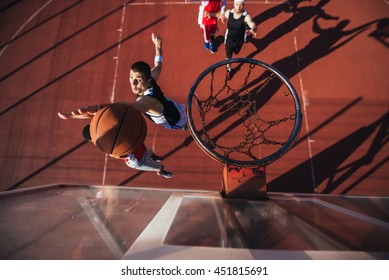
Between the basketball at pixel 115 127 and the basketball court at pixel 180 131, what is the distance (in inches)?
25.6

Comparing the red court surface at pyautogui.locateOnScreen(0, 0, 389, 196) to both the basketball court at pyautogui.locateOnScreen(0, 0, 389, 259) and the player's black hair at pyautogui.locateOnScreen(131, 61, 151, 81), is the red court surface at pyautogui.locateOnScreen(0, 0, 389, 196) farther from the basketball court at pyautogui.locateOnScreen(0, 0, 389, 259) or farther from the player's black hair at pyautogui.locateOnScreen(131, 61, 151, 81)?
the player's black hair at pyautogui.locateOnScreen(131, 61, 151, 81)

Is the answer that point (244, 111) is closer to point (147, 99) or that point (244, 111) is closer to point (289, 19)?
point (147, 99)

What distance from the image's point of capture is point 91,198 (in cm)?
254

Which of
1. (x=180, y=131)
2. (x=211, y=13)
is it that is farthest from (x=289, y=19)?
(x=180, y=131)

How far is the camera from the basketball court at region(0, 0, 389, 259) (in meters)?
2.10

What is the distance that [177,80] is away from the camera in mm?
4500

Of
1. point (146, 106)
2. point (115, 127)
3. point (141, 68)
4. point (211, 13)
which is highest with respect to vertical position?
point (211, 13)

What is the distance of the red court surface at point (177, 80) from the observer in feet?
12.7

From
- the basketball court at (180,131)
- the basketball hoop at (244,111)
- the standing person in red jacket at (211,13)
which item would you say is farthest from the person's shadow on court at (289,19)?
the standing person in red jacket at (211,13)

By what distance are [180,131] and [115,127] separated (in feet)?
6.55

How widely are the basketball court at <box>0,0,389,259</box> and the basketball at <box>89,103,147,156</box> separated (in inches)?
25.6

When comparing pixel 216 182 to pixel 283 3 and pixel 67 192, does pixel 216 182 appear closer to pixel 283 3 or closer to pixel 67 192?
pixel 67 192

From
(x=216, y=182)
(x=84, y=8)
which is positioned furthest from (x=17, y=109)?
(x=216, y=182)

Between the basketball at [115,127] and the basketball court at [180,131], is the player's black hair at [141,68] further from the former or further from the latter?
the basketball court at [180,131]
